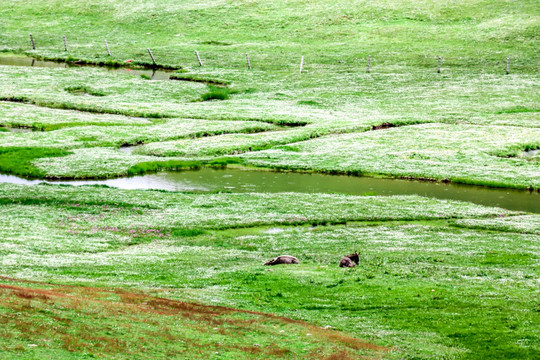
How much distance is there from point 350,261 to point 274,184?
24442mm

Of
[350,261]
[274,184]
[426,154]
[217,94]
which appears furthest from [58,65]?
[350,261]

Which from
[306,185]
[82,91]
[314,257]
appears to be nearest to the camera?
[314,257]

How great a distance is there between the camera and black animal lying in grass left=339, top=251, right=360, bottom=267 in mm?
33406

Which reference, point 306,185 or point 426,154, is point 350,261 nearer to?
point 306,185

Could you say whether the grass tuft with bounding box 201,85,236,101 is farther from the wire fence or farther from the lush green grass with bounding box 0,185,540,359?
the lush green grass with bounding box 0,185,540,359

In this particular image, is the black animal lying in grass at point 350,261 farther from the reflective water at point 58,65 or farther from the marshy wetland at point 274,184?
the reflective water at point 58,65

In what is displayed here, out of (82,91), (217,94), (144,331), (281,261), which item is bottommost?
(281,261)

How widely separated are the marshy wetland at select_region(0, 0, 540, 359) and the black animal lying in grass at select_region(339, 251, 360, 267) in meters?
1.04

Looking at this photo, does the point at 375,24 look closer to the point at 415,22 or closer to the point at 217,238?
the point at 415,22

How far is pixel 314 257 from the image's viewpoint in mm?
36531

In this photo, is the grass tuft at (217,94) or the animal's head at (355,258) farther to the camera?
the grass tuft at (217,94)

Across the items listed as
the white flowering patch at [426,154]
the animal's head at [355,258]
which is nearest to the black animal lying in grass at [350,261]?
the animal's head at [355,258]

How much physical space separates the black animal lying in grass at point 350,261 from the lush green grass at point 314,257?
1.49ft

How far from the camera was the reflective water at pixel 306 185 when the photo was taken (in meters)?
54.3
